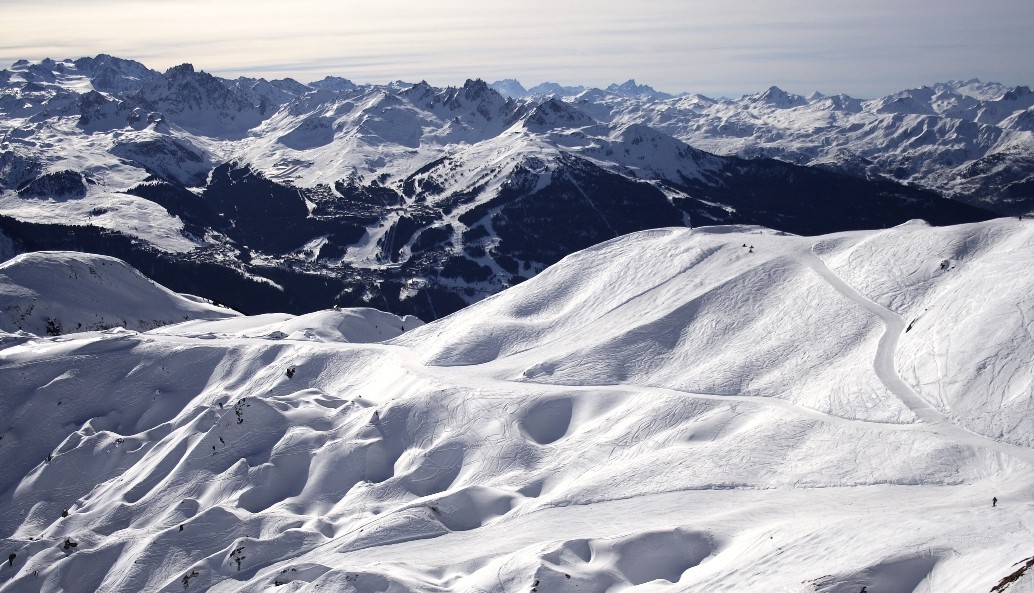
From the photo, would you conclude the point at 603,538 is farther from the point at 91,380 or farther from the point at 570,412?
the point at 91,380

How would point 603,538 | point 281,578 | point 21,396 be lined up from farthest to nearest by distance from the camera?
point 21,396 → point 281,578 → point 603,538

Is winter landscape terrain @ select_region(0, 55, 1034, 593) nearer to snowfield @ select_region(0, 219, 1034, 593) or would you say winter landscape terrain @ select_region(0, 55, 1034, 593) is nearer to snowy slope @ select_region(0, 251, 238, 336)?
snowfield @ select_region(0, 219, 1034, 593)

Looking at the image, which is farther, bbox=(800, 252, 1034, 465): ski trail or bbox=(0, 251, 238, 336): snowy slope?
bbox=(0, 251, 238, 336): snowy slope

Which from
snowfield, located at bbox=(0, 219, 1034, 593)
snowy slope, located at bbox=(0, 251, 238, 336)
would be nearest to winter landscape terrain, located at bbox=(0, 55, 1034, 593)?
snowfield, located at bbox=(0, 219, 1034, 593)

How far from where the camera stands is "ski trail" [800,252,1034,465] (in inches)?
1977

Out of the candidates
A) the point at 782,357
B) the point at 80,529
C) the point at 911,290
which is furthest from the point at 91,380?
the point at 911,290

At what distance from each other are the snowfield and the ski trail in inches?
11.2

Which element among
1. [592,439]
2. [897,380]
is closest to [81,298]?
[592,439]

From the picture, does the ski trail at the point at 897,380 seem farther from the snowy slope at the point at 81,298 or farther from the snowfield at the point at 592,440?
the snowy slope at the point at 81,298

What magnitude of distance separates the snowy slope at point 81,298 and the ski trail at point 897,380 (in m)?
108

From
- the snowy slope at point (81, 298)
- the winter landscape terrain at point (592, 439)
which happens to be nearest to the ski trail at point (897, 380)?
the winter landscape terrain at point (592, 439)

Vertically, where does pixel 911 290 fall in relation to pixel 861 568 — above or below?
above

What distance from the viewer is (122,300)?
13325 cm

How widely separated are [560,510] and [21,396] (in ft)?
216
